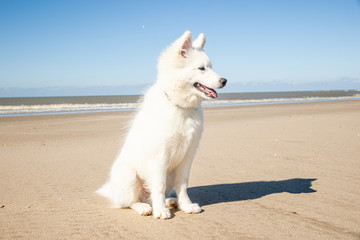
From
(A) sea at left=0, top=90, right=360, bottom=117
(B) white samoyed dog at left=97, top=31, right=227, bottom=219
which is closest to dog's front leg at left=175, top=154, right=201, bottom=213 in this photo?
(B) white samoyed dog at left=97, top=31, right=227, bottom=219

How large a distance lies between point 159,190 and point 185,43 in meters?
1.81

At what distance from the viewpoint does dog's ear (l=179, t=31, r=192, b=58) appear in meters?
3.56

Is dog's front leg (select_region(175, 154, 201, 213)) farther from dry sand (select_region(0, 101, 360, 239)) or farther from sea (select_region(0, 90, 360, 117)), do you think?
sea (select_region(0, 90, 360, 117))

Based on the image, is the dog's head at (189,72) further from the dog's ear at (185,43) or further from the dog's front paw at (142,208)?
the dog's front paw at (142,208)

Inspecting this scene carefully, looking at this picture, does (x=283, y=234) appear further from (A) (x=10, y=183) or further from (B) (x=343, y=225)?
(A) (x=10, y=183)

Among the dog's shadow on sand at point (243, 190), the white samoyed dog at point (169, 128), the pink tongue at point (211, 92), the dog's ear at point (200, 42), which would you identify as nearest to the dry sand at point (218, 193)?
the dog's shadow on sand at point (243, 190)

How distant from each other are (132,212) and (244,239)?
1544 mm

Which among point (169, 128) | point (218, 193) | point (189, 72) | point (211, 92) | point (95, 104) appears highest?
point (189, 72)

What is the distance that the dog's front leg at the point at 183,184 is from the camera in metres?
3.84

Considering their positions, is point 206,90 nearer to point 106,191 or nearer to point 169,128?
point 169,128

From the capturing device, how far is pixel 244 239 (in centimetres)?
309

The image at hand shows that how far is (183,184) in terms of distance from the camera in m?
3.94

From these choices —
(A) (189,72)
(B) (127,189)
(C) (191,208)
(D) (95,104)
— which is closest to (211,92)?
(A) (189,72)

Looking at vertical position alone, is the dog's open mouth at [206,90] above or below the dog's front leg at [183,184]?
above
